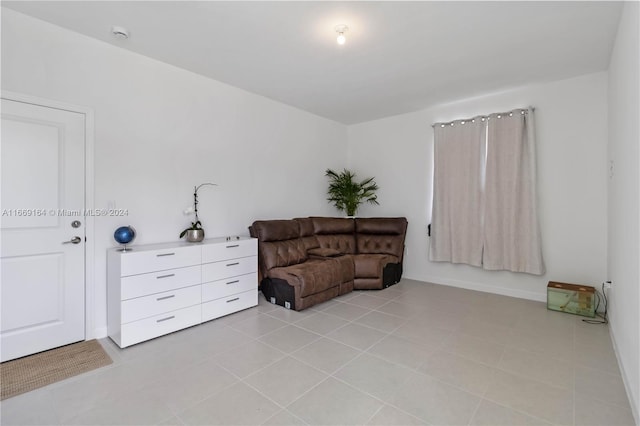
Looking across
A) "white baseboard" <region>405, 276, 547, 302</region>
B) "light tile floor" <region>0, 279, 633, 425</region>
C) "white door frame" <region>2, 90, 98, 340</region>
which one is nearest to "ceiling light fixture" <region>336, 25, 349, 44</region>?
"white door frame" <region>2, 90, 98, 340</region>

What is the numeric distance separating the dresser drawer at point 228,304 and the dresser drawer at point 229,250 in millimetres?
455

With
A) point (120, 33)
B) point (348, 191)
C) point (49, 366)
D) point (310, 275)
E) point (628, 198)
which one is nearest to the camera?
point (628, 198)

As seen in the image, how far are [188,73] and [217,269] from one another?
89.6 inches

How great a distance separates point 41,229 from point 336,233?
3.61 meters

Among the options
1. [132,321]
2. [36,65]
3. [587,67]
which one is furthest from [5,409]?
[587,67]

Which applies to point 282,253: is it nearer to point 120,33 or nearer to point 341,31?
point 341,31

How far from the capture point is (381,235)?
5.01 meters

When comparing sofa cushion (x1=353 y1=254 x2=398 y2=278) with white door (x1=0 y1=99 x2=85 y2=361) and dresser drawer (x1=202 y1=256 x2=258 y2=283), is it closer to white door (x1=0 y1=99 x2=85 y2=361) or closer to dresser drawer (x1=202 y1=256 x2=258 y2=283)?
dresser drawer (x1=202 y1=256 x2=258 y2=283)

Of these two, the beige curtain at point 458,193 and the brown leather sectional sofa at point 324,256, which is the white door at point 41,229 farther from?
the beige curtain at point 458,193

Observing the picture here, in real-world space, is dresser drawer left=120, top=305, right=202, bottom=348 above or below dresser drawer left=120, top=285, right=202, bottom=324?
below

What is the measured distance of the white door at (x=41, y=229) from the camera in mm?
2420

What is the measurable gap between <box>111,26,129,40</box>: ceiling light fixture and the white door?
0.79m

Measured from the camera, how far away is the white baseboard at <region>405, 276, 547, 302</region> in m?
3.95

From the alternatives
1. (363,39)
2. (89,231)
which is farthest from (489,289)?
(89,231)
